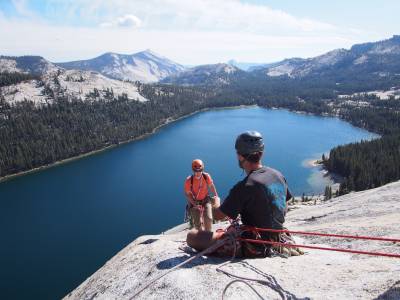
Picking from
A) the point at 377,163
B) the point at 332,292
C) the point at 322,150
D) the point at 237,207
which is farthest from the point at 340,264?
the point at 322,150

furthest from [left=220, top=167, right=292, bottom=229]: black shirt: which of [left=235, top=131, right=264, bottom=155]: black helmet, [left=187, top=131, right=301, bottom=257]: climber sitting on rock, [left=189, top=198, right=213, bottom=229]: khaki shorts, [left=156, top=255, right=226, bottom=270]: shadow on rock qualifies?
[left=189, top=198, right=213, bottom=229]: khaki shorts

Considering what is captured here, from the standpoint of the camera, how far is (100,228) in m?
89.6

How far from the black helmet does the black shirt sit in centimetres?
60

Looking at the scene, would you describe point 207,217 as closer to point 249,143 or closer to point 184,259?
point 184,259

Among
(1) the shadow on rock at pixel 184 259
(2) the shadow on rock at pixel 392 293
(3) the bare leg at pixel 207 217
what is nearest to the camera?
(2) the shadow on rock at pixel 392 293

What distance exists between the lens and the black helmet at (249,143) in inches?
377

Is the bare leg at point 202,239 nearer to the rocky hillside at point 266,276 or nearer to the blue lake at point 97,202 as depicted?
the rocky hillside at point 266,276

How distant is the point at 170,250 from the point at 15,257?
77.0 metres

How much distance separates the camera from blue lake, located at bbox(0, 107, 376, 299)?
234 feet

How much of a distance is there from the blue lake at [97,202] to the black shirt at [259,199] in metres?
62.6

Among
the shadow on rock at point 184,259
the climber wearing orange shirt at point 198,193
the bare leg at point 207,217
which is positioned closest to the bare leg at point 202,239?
the shadow on rock at point 184,259

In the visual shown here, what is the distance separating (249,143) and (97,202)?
107 meters

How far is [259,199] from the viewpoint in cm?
959

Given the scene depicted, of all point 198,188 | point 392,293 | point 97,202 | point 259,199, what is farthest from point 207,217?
point 97,202
